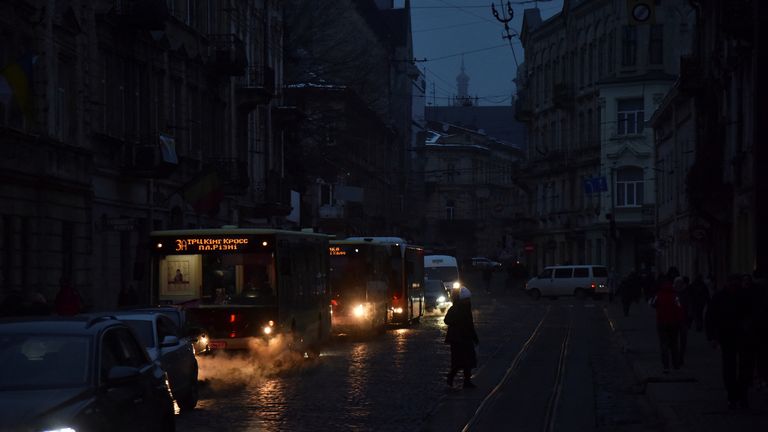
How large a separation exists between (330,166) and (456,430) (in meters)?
56.0

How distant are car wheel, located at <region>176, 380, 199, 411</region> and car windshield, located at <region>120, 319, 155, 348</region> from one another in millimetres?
976

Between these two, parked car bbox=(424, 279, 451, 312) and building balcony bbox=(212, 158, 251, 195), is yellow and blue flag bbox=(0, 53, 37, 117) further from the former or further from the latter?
parked car bbox=(424, 279, 451, 312)

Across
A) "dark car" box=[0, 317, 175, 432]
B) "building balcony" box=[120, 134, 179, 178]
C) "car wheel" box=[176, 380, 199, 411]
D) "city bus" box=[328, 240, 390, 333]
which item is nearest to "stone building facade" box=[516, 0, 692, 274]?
"city bus" box=[328, 240, 390, 333]

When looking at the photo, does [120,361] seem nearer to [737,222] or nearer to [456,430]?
[456,430]

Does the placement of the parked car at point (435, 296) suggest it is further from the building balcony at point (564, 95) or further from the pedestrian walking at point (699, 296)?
the building balcony at point (564, 95)

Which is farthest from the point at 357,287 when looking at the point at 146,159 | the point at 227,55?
the point at 227,55

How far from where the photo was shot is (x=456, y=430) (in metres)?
16.5

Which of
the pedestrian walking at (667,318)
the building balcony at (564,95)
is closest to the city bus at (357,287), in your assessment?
the pedestrian walking at (667,318)

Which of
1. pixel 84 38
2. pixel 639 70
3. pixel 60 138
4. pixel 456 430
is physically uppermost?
pixel 639 70

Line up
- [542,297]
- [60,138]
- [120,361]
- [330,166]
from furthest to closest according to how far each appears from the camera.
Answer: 1. [542,297]
2. [330,166]
3. [60,138]
4. [120,361]

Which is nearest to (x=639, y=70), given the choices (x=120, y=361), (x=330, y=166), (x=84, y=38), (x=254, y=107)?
(x=330, y=166)

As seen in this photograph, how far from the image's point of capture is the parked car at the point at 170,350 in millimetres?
17545

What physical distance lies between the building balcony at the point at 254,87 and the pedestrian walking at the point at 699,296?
21.6m

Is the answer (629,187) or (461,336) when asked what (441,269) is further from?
(461,336)
